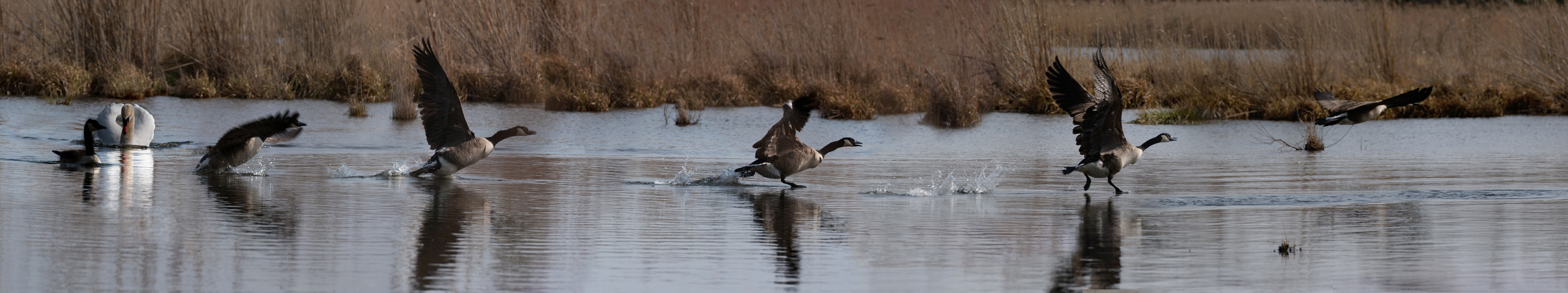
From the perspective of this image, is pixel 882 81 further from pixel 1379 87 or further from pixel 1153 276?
pixel 1153 276

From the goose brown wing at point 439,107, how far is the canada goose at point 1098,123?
13.7ft

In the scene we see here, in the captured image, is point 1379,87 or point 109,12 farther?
point 109,12

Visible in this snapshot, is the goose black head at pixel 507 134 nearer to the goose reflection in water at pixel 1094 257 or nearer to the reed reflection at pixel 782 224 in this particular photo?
the reed reflection at pixel 782 224

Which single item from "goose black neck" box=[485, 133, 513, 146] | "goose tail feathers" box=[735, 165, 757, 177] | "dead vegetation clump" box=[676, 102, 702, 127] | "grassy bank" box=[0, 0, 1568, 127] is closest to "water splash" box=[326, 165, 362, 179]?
"goose black neck" box=[485, 133, 513, 146]

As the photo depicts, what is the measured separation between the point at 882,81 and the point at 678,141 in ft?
15.2

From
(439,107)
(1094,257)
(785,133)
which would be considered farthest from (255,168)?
(1094,257)

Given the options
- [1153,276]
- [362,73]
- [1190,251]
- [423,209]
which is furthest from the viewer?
[362,73]

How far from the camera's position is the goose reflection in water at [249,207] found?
6633 millimetres

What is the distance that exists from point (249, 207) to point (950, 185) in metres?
4.46

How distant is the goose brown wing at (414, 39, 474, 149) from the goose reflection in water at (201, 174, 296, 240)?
122 centimetres

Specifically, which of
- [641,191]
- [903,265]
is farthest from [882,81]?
[903,265]

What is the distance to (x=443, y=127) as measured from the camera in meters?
10.1

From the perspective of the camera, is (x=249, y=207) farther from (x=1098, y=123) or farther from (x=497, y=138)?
(x=1098, y=123)

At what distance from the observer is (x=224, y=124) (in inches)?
625
